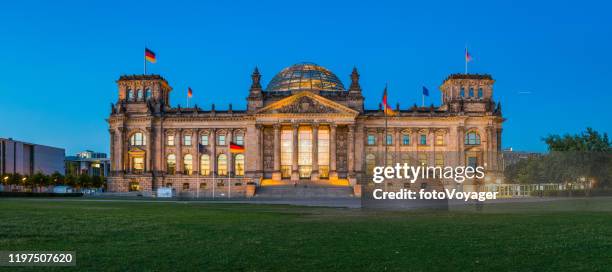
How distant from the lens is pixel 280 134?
9506 centimetres

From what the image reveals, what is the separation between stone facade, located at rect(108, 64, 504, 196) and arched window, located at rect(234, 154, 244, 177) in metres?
0.17

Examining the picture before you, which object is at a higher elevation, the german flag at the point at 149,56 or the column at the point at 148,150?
the german flag at the point at 149,56

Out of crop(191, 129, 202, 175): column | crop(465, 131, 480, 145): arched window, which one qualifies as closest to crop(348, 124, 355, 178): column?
crop(465, 131, 480, 145): arched window

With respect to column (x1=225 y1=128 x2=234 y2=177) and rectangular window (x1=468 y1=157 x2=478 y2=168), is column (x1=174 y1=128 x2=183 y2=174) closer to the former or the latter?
column (x1=225 y1=128 x2=234 y2=177)

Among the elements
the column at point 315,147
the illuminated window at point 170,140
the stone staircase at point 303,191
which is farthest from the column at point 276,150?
the illuminated window at point 170,140

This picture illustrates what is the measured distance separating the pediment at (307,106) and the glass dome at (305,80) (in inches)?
364

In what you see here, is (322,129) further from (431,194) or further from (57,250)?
(57,250)

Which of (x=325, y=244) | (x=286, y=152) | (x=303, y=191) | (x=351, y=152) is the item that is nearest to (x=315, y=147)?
(x=286, y=152)

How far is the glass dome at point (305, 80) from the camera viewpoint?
10519 cm

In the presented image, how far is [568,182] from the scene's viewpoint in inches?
1406

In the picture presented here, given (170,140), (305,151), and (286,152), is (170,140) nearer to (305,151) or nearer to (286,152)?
(286,152)

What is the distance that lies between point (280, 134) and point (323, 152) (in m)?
7.70

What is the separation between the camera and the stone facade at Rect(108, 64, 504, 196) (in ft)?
307

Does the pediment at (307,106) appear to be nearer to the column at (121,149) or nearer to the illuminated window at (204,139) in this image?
the illuminated window at (204,139)
